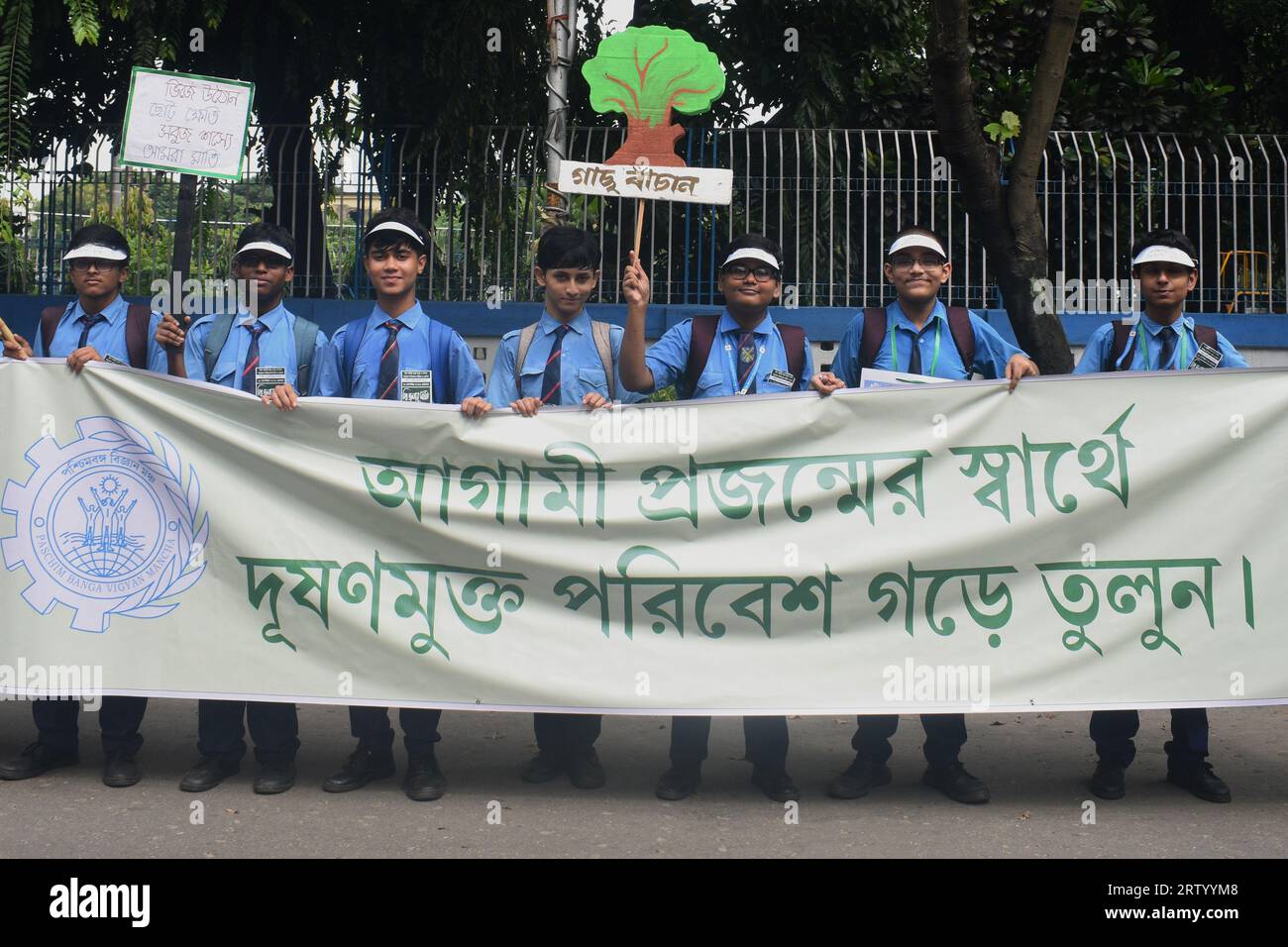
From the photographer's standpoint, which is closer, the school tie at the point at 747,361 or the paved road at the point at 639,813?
the paved road at the point at 639,813

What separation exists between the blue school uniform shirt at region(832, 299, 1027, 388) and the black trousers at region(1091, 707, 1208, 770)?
1349 millimetres

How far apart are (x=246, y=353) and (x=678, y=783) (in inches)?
90.8

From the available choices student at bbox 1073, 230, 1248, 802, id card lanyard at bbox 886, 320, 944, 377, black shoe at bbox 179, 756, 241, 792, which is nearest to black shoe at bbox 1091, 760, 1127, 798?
student at bbox 1073, 230, 1248, 802

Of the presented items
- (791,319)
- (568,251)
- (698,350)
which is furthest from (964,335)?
(791,319)

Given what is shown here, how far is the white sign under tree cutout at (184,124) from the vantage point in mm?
5895

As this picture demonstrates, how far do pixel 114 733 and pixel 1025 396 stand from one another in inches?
140

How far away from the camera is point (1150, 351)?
18.2 ft

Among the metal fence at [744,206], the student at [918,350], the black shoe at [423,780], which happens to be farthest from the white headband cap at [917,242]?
the metal fence at [744,206]

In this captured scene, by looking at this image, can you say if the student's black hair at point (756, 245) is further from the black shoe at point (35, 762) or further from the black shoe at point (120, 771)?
the black shoe at point (35, 762)

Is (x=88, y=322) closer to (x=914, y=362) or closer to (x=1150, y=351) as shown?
(x=914, y=362)

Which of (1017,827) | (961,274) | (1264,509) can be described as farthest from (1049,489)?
(961,274)

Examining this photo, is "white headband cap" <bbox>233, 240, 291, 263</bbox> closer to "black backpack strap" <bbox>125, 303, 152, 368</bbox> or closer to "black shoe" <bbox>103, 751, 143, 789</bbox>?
"black backpack strap" <bbox>125, 303, 152, 368</bbox>

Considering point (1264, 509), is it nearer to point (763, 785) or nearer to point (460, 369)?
point (763, 785)

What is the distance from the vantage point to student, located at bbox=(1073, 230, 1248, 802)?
534 centimetres
